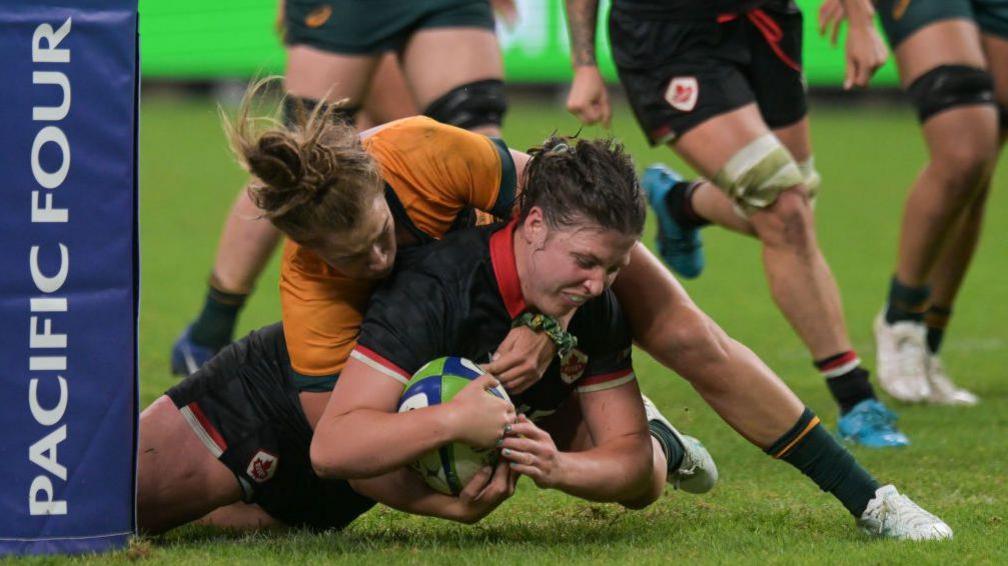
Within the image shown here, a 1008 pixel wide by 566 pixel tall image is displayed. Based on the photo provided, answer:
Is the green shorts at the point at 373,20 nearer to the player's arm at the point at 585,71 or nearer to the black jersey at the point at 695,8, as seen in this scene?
the player's arm at the point at 585,71

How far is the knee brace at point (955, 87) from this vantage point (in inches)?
224

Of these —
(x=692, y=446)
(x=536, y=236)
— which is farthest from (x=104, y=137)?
(x=692, y=446)

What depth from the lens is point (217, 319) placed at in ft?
20.9

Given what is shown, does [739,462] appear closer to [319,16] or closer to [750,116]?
[750,116]

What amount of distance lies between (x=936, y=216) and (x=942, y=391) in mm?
712

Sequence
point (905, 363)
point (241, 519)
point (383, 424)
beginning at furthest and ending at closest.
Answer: point (905, 363)
point (241, 519)
point (383, 424)

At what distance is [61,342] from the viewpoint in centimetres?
343

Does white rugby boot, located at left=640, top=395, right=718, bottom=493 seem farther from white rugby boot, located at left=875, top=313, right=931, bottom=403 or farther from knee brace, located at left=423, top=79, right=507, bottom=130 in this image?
white rugby boot, located at left=875, top=313, right=931, bottom=403

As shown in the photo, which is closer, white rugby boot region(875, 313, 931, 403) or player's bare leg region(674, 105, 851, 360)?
player's bare leg region(674, 105, 851, 360)

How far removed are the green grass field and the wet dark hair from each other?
0.76 meters

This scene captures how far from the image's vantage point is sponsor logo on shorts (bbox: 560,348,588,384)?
3883 millimetres

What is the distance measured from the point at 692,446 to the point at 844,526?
1.59 feet

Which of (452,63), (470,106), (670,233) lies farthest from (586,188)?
(670,233)

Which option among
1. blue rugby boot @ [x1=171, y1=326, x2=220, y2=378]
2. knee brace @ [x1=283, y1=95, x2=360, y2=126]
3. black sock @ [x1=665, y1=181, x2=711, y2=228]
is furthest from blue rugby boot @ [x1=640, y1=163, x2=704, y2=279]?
blue rugby boot @ [x1=171, y1=326, x2=220, y2=378]
